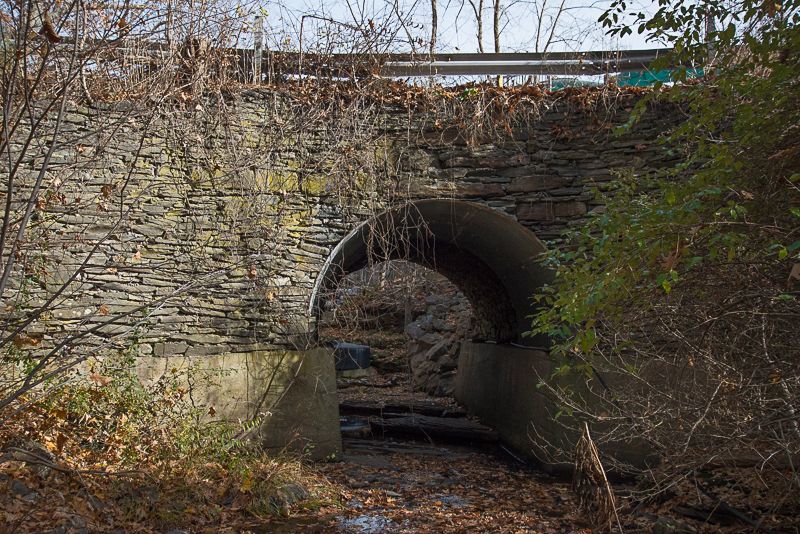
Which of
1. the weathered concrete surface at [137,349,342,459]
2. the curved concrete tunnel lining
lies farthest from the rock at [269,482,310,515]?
the curved concrete tunnel lining

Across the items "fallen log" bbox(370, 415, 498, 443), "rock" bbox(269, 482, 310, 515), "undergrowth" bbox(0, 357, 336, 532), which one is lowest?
"fallen log" bbox(370, 415, 498, 443)

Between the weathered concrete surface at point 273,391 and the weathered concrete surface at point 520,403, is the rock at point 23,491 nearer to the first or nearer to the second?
the weathered concrete surface at point 273,391

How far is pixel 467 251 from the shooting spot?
33.4 ft

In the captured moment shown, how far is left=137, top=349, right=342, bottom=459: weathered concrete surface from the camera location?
7.34 metres

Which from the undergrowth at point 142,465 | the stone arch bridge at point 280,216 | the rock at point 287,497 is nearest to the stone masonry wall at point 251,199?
the stone arch bridge at point 280,216

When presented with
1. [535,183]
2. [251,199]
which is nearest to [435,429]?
[535,183]

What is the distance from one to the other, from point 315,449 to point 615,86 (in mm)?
5291

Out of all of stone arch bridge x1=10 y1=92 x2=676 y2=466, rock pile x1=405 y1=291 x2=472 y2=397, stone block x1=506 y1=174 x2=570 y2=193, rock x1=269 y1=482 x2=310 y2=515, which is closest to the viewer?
rock x1=269 y1=482 x2=310 y2=515

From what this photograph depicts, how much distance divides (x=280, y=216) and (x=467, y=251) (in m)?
3.23

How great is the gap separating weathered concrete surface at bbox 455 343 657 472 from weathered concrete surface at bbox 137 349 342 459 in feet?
7.64

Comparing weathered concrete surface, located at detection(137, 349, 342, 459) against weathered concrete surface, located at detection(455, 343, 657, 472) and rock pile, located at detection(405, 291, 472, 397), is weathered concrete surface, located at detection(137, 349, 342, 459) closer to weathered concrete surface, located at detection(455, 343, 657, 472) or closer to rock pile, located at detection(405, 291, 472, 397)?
weathered concrete surface, located at detection(455, 343, 657, 472)

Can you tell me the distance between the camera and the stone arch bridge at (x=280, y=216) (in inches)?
287

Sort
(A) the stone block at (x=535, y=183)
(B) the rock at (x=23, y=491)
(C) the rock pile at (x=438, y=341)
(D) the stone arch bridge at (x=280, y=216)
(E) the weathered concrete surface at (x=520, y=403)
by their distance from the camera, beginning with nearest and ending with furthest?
(B) the rock at (x=23, y=491) < (D) the stone arch bridge at (x=280, y=216) < (E) the weathered concrete surface at (x=520, y=403) < (A) the stone block at (x=535, y=183) < (C) the rock pile at (x=438, y=341)

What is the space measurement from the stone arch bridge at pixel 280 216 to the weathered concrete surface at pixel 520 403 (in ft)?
0.43
